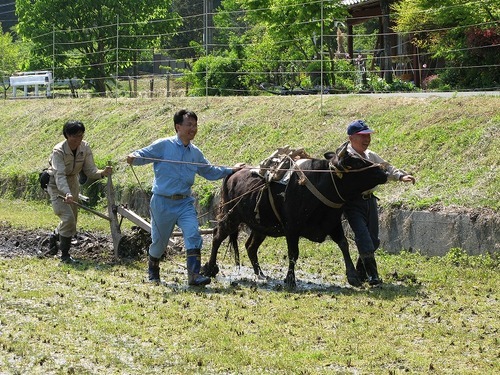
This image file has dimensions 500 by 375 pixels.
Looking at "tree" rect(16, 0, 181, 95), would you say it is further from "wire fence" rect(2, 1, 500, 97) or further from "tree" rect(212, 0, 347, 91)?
"tree" rect(212, 0, 347, 91)

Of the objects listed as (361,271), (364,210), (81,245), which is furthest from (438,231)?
(81,245)

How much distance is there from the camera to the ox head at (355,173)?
1046 centimetres

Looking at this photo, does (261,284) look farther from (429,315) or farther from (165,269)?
(429,315)

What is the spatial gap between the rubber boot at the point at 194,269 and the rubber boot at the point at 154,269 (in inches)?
21.4

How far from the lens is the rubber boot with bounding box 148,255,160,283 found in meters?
11.1

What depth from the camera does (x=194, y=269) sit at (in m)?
10.7

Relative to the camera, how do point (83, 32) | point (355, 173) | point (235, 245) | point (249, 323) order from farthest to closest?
point (83, 32) → point (235, 245) → point (355, 173) → point (249, 323)

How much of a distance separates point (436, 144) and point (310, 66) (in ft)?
38.6

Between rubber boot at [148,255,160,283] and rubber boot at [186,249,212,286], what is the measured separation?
0.54 metres

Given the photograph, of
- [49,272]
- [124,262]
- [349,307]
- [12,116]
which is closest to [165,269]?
[124,262]

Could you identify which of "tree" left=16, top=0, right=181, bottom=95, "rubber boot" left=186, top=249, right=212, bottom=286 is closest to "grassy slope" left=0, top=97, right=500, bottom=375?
"rubber boot" left=186, top=249, right=212, bottom=286

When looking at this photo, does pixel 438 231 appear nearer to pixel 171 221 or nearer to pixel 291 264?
pixel 291 264

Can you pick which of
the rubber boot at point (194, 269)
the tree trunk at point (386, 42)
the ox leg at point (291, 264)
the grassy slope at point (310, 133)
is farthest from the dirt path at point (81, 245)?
the tree trunk at point (386, 42)

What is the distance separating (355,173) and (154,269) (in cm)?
258
